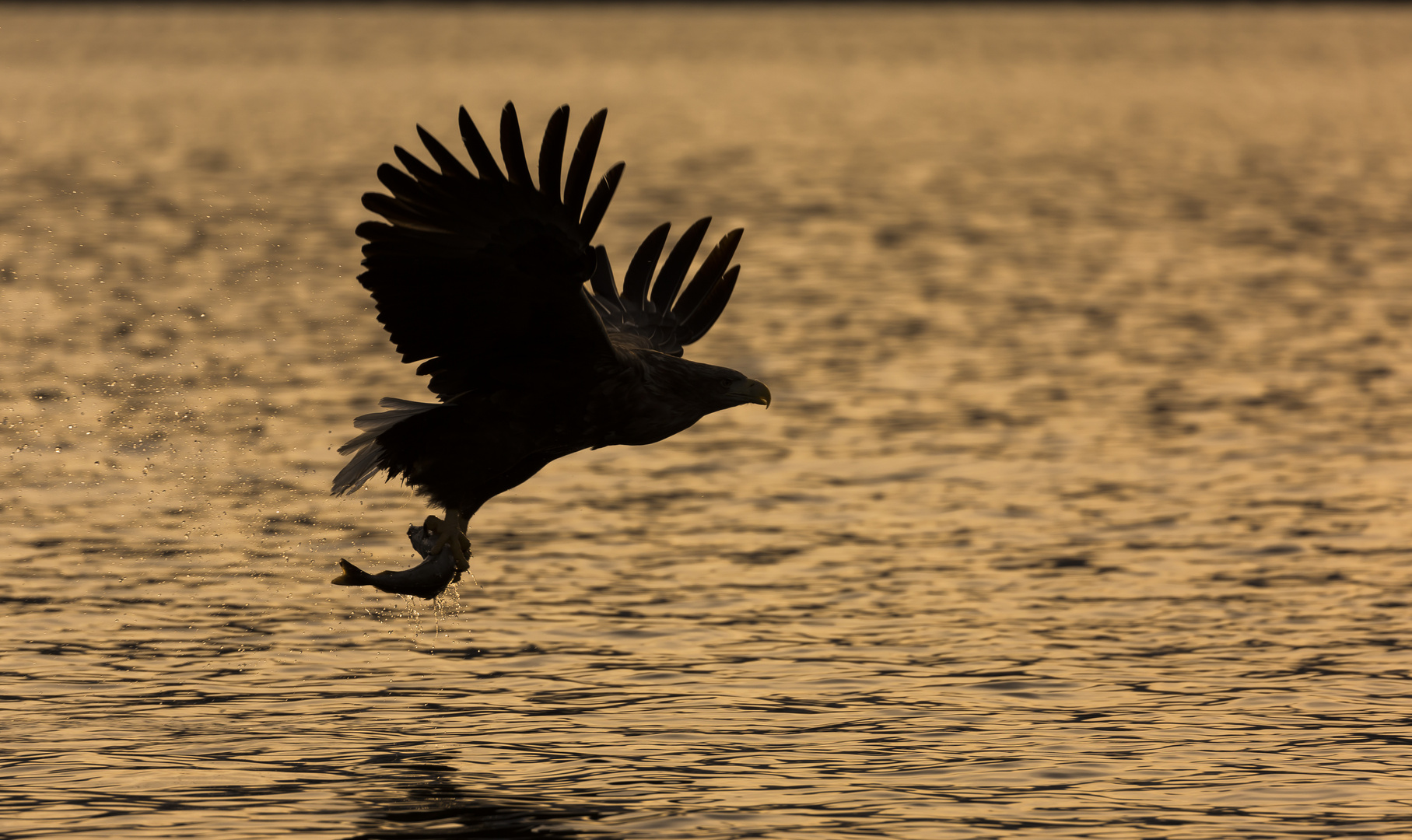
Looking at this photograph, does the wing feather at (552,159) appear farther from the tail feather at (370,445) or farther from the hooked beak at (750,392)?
the hooked beak at (750,392)

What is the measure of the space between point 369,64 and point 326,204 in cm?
4581

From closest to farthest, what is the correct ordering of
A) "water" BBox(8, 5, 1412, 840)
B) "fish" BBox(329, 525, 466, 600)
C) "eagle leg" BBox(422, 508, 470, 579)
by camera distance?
1. "water" BBox(8, 5, 1412, 840)
2. "fish" BBox(329, 525, 466, 600)
3. "eagle leg" BBox(422, 508, 470, 579)

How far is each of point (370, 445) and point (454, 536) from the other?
0.60 metres

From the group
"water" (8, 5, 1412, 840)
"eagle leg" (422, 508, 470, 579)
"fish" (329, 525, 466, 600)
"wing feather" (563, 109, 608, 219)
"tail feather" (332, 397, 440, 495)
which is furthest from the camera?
"tail feather" (332, 397, 440, 495)

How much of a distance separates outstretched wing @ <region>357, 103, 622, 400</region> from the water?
1522 millimetres

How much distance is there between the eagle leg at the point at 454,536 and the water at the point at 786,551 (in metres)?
0.70

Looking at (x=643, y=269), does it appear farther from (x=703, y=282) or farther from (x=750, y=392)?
(x=750, y=392)

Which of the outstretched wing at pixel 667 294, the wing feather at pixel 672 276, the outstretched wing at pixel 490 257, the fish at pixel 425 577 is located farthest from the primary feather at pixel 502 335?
the wing feather at pixel 672 276

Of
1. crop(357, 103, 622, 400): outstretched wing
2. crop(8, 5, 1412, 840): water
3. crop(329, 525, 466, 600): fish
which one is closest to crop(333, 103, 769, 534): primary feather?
crop(357, 103, 622, 400): outstretched wing

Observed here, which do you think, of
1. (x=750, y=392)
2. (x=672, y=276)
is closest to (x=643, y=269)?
(x=672, y=276)

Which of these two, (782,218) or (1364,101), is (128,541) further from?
(1364,101)

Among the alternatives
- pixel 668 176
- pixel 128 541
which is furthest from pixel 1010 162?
pixel 128 541

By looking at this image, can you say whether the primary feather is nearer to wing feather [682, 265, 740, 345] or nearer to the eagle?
the eagle

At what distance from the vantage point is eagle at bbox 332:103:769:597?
838cm
